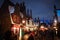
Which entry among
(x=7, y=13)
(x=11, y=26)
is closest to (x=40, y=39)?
(x=11, y=26)

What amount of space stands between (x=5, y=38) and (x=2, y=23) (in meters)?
4.67

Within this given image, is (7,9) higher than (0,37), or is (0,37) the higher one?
(7,9)

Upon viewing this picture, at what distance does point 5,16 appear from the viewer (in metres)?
17.0

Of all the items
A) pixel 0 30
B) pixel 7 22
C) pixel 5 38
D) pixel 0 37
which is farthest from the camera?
pixel 7 22

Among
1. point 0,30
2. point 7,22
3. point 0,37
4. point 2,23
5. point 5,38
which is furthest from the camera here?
point 7,22

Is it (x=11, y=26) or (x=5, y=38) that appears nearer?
(x=5, y=38)

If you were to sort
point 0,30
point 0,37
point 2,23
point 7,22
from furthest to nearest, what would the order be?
point 7,22, point 2,23, point 0,30, point 0,37

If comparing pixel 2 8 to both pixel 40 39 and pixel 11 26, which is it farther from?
pixel 40 39

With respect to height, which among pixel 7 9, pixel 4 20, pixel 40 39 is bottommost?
pixel 40 39

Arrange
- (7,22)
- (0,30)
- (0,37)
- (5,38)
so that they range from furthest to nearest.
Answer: (7,22)
(0,30)
(0,37)
(5,38)

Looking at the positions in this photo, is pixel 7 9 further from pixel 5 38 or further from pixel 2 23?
pixel 5 38

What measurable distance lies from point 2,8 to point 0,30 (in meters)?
2.76

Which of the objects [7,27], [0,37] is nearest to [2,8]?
[7,27]

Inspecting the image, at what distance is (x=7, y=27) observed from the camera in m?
16.5
